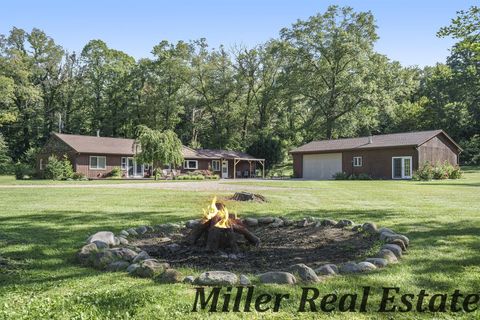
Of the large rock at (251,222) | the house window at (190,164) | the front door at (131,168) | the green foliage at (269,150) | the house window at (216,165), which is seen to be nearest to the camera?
the large rock at (251,222)

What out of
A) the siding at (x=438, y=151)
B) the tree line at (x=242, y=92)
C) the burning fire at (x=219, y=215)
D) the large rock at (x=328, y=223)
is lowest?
the large rock at (x=328, y=223)

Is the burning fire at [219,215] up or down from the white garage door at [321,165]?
down

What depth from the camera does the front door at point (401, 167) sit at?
30.5 meters

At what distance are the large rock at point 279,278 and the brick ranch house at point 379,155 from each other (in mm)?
28151

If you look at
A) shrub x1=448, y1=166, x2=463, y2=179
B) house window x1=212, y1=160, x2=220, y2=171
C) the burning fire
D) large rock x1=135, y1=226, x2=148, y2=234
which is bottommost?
large rock x1=135, y1=226, x2=148, y2=234

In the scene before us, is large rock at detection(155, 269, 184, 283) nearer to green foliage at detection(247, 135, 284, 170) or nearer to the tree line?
the tree line

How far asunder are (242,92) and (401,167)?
76.4ft

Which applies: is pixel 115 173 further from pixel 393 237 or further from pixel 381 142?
pixel 393 237

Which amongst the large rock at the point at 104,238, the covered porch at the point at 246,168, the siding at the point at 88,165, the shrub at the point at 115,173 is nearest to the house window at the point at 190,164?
the covered porch at the point at 246,168

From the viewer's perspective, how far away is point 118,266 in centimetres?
482

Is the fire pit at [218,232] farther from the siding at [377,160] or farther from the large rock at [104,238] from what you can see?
the siding at [377,160]

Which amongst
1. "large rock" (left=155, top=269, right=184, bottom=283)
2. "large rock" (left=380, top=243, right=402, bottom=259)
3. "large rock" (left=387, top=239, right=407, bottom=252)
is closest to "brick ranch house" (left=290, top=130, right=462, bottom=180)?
"large rock" (left=387, top=239, right=407, bottom=252)

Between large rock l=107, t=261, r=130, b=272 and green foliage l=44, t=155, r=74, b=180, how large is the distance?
92.6ft

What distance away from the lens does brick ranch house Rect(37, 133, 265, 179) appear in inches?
1340
